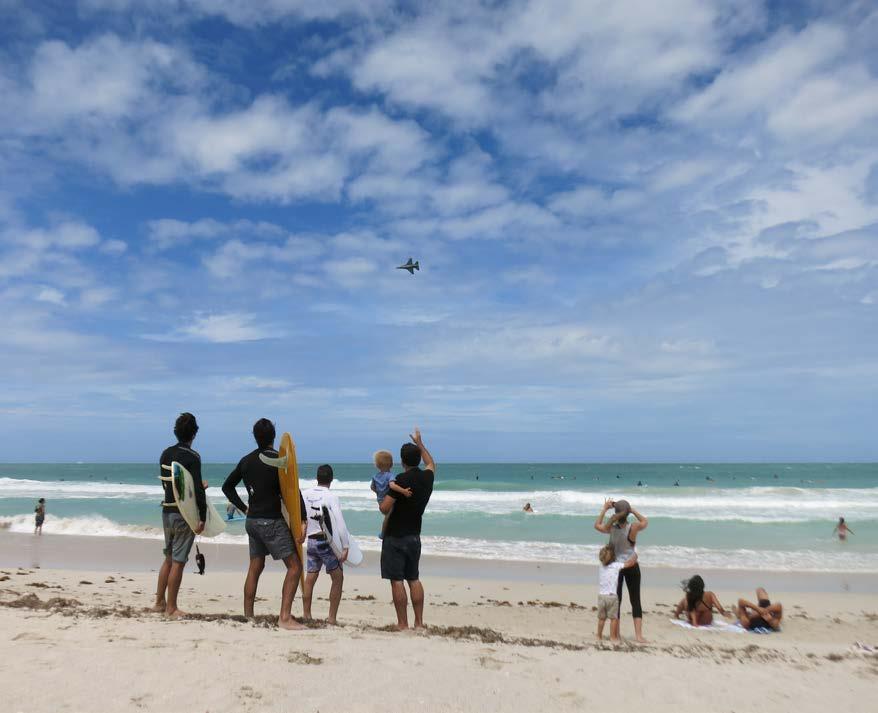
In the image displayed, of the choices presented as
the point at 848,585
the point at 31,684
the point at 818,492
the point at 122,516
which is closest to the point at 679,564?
the point at 848,585

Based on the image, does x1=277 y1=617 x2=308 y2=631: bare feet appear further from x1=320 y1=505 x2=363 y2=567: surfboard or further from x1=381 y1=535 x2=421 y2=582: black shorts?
x1=381 y1=535 x2=421 y2=582: black shorts

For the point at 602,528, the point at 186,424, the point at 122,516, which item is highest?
the point at 186,424

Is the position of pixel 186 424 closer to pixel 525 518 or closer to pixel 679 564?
pixel 679 564

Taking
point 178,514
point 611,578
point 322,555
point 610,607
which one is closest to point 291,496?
point 322,555

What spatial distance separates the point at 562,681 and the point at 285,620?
8.43 feet

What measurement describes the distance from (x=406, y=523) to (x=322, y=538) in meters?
0.84

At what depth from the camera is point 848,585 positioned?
13031 mm

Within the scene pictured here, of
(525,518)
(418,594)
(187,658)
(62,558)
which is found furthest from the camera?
(525,518)

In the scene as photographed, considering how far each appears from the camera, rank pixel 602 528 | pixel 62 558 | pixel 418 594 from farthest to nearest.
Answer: pixel 62 558 → pixel 602 528 → pixel 418 594

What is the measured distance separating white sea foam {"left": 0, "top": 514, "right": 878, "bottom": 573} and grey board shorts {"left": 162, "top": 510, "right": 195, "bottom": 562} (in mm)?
10556

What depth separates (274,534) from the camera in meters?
5.91

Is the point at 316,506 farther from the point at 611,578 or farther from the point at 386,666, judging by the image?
the point at 611,578

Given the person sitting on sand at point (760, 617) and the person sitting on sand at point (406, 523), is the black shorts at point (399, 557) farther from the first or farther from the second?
the person sitting on sand at point (760, 617)

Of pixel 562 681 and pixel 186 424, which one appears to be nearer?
pixel 562 681
